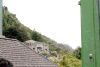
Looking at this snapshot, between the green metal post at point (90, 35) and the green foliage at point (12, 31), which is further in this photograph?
the green foliage at point (12, 31)

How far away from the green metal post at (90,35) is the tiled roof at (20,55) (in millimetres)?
6409

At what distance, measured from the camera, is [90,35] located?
4.13 feet

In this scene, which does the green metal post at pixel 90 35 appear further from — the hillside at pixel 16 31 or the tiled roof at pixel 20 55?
the hillside at pixel 16 31

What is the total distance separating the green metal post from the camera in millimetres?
1247

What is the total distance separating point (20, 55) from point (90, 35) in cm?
710

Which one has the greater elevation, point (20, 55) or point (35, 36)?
point (35, 36)

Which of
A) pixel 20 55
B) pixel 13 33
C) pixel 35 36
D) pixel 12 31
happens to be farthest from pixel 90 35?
pixel 35 36

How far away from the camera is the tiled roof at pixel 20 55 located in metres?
7.89

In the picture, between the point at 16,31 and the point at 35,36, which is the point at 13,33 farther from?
the point at 35,36

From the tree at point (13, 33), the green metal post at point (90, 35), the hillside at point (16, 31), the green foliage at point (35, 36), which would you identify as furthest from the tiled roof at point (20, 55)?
the green foliage at point (35, 36)

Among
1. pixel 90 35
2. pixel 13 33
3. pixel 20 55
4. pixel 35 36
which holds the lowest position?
pixel 20 55

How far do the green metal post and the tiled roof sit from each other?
6409 mm

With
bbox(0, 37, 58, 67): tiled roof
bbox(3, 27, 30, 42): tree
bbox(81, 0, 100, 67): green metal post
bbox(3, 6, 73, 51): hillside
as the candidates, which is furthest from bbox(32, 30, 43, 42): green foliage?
bbox(81, 0, 100, 67): green metal post

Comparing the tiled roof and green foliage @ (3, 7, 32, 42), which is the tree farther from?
the tiled roof
